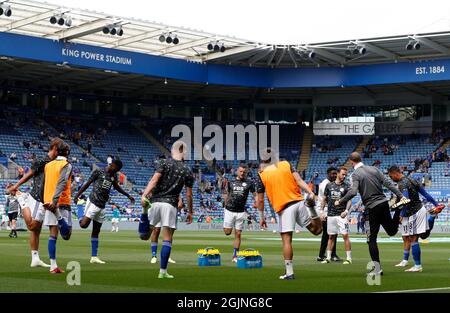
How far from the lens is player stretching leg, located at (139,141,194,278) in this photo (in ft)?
49.2

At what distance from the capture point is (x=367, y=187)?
16.3 metres

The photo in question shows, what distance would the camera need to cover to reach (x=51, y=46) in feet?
177

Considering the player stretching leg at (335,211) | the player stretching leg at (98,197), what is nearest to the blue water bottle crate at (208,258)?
the player stretching leg at (98,197)

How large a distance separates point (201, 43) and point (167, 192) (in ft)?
143

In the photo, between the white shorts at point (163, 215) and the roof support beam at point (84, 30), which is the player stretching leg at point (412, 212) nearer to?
the white shorts at point (163, 215)

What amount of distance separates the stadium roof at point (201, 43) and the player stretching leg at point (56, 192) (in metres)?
32.6

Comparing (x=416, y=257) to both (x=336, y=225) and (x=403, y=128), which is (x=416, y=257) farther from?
(x=403, y=128)

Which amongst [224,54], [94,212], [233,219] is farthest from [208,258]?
[224,54]

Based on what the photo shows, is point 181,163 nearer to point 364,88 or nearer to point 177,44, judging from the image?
point 177,44

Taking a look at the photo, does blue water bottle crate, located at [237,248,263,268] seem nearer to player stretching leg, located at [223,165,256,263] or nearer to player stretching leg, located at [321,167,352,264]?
player stretching leg, located at [223,165,256,263]

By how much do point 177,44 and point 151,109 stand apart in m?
16.8

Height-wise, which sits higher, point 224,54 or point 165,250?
Answer: point 224,54
